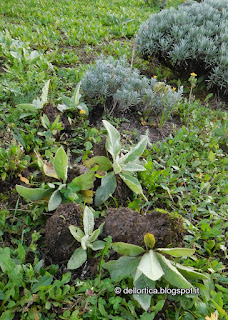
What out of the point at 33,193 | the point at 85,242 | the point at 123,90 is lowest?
the point at 85,242

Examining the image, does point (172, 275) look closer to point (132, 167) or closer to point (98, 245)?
point (98, 245)

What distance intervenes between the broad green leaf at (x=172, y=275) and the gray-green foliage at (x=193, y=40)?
10.9 ft

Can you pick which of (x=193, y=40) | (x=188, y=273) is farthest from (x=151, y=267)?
(x=193, y=40)

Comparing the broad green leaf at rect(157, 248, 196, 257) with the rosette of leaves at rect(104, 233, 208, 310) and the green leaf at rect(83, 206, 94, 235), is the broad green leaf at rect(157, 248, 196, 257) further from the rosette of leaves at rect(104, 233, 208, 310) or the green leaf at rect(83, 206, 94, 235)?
the green leaf at rect(83, 206, 94, 235)

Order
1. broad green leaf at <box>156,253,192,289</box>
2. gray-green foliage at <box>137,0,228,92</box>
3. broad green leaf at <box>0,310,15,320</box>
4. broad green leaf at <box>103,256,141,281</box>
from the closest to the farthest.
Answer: broad green leaf at <box>0,310,15,320</box> → broad green leaf at <box>156,253,192,289</box> → broad green leaf at <box>103,256,141,281</box> → gray-green foliage at <box>137,0,228,92</box>

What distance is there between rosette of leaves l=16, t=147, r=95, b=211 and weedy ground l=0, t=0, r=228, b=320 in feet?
0.34

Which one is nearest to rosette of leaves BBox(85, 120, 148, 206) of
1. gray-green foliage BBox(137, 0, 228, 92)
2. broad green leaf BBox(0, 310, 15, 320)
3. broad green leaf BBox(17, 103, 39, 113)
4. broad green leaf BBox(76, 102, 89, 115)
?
broad green leaf BBox(76, 102, 89, 115)

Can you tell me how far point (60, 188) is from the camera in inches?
91.7

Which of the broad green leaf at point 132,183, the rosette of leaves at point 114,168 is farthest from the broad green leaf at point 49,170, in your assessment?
the broad green leaf at point 132,183

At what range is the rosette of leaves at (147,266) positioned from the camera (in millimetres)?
1822

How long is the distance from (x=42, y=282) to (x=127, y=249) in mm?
582

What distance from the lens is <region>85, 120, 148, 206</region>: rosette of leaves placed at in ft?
8.16

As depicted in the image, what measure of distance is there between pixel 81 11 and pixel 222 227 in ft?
21.2

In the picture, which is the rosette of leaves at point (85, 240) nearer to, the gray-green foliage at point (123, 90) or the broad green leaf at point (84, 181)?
the broad green leaf at point (84, 181)
